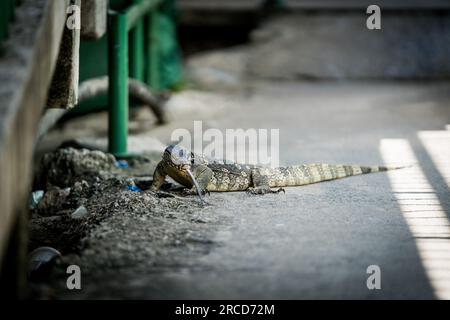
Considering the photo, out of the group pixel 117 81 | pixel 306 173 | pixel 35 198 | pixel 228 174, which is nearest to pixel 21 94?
pixel 228 174

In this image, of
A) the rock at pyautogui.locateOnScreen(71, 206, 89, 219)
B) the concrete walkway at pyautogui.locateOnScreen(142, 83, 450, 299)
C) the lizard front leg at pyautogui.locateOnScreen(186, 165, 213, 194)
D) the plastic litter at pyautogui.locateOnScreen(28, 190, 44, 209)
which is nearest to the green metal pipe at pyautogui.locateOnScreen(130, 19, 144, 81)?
the concrete walkway at pyautogui.locateOnScreen(142, 83, 450, 299)

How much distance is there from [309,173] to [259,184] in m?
0.46

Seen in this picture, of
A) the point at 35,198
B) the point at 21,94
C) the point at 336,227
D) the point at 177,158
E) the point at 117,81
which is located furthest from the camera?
the point at 117,81

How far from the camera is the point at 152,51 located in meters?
10.3

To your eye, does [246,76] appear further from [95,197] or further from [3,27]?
[3,27]

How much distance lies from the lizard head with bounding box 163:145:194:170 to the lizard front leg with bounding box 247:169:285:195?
51cm

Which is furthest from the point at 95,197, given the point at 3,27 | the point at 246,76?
the point at 246,76

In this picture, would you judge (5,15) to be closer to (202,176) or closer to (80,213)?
(80,213)

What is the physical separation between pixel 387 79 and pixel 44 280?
322 inches

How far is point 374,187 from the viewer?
20.2 feet

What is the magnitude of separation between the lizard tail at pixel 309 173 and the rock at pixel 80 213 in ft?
4.74

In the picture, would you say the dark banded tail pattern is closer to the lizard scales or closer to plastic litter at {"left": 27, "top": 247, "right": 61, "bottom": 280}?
the lizard scales

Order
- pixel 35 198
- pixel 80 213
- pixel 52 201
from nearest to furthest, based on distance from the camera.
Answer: pixel 80 213
pixel 52 201
pixel 35 198

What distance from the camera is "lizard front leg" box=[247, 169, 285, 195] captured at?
596 cm
